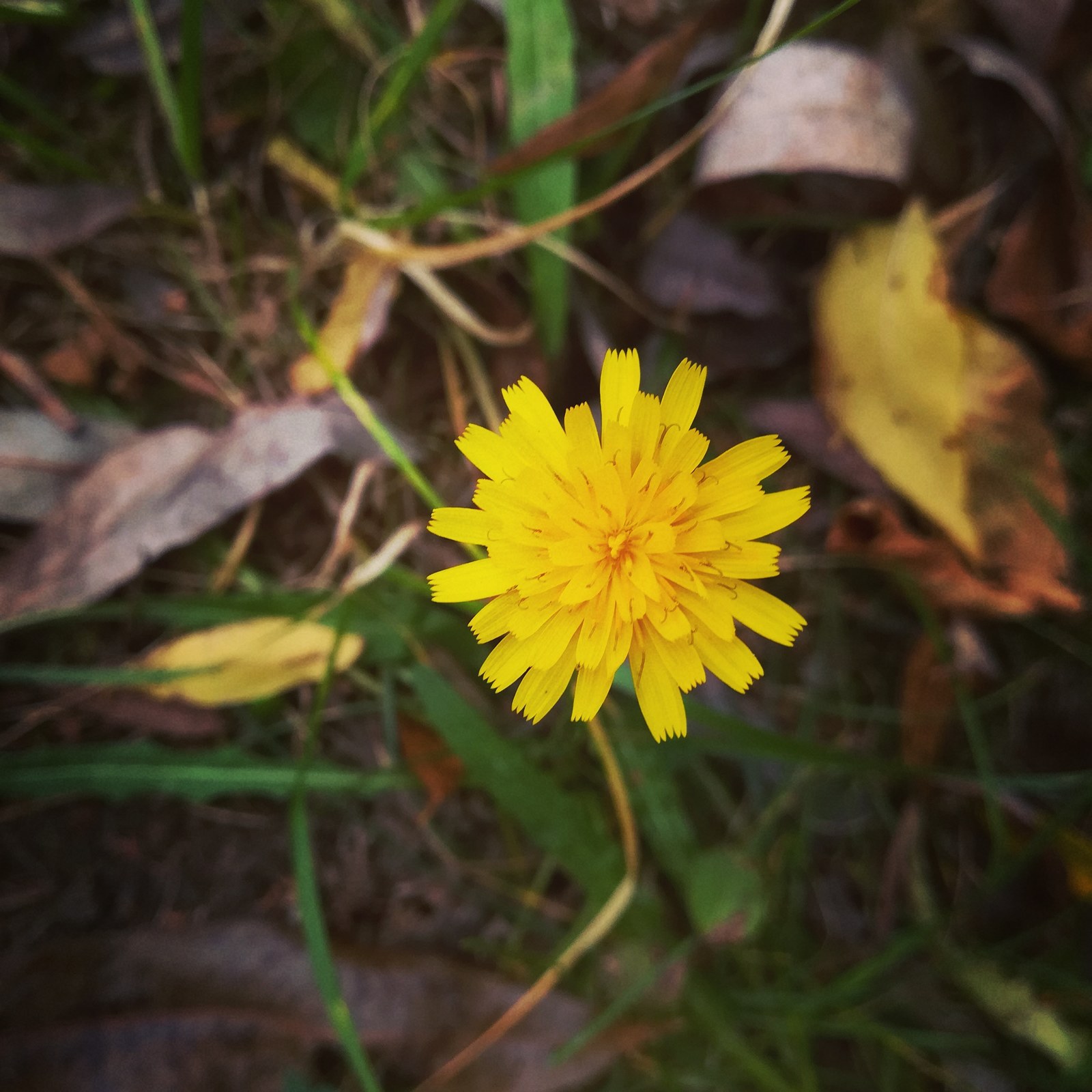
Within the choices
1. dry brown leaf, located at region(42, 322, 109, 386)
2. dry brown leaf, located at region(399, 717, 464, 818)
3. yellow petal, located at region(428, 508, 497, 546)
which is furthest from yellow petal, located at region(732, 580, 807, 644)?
dry brown leaf, located at region(42, 322, 109, 386)

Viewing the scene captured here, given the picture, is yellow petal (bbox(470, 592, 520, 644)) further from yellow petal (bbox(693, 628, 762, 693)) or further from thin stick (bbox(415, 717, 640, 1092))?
thin stick (bbox(415, 717, 640, 1092))

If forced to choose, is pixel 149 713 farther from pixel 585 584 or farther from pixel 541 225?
pixel 541 225

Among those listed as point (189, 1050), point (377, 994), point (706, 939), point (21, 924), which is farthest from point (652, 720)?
point (21, 924)

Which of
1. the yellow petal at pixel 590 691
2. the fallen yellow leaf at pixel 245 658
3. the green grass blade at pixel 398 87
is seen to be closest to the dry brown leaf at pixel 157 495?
the fallen yellow leaf at pixel 245 658

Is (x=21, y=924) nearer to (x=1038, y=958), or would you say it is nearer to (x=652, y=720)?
(x=652, y=720)

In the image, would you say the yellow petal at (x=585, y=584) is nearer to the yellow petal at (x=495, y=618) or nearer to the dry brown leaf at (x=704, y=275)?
the yellow petal at (x=495, y=618)

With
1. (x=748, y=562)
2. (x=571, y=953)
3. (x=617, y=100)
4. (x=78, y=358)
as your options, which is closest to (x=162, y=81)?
(x=78, y=358)

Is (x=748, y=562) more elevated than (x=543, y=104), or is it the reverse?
(x=543, y=104)
